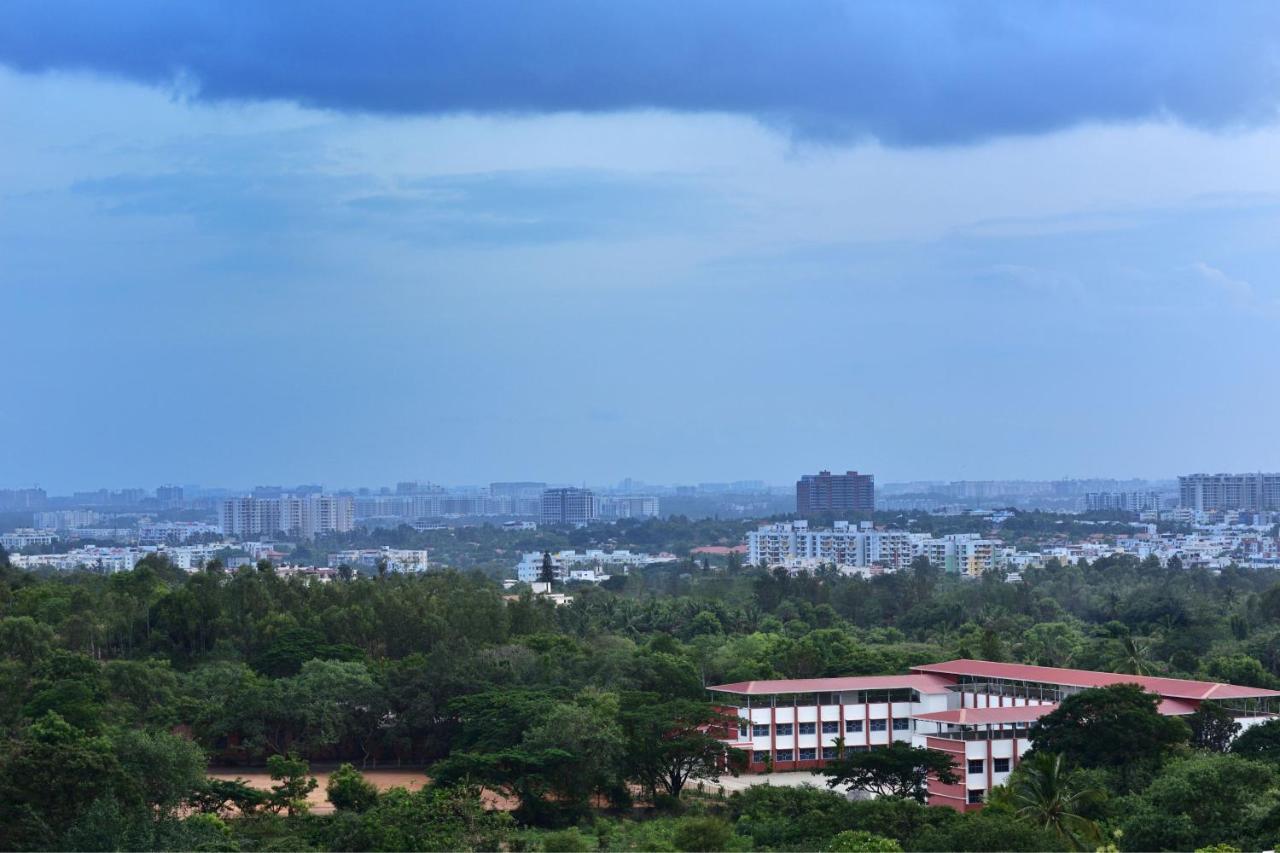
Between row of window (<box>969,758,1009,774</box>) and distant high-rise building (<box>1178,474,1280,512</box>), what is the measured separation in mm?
119564

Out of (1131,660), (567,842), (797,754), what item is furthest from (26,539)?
(567,842)

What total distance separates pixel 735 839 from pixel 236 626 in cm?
1629

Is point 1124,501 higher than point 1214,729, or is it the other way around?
point 1124,501

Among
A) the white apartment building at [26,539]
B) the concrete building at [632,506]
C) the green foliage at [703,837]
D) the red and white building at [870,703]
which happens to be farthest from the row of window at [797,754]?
the concrete building at [632,506]

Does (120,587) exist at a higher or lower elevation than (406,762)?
higher

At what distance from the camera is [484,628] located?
31.1 metres

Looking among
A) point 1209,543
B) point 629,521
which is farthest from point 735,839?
point 629,521

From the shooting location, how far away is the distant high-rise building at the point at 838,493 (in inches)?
5896

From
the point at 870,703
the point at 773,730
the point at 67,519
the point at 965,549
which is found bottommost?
the point at 67,519

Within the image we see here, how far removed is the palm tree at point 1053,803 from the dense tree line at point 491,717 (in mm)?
47

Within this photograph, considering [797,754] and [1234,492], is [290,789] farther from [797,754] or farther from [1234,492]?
[1234,492]

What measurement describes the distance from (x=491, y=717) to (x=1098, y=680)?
361 inches

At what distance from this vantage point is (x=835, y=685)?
2492 centimetres

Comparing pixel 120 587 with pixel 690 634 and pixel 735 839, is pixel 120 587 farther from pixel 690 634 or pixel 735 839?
pixel 735 839
